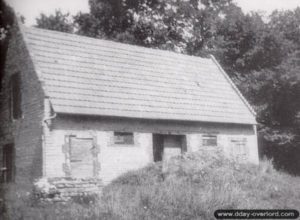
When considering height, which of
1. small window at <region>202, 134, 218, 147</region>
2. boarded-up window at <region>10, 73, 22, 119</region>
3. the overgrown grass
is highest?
boarded-up window at <region>10, 73, 22, 119</region>

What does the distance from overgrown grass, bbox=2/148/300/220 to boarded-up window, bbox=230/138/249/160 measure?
3.20 meters

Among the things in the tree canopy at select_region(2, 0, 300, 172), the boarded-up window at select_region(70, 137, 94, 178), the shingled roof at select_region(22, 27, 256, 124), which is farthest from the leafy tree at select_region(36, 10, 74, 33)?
the boarded-up window at select_region(70, 137, 94, 178)

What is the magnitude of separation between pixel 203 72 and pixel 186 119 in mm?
5779

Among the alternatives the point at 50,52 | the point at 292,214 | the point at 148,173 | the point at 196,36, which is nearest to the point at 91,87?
the point at 50,52

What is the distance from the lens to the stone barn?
16859 mm

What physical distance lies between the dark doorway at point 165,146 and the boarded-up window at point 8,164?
6621 millimetres

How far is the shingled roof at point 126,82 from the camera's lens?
17.7 m

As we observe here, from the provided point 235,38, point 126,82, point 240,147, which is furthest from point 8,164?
point 235,38

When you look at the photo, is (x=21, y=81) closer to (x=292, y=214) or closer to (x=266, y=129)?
(x=292, y=214)

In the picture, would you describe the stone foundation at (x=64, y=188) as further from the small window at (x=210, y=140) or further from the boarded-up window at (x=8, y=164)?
the small window at (x=210, y=140)

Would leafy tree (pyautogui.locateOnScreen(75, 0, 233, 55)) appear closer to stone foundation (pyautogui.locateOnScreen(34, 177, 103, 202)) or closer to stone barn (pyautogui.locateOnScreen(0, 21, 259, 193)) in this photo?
stone barn (pyautogui.locateOnScreen(0, 21, 259, 193))

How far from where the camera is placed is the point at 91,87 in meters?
18.4

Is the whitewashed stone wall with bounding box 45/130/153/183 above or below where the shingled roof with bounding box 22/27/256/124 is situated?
below

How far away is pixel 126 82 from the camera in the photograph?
793 inches
